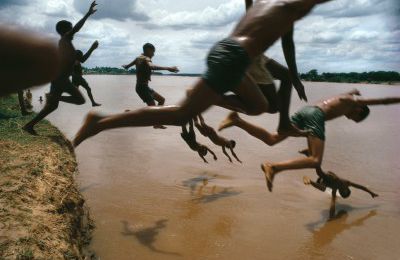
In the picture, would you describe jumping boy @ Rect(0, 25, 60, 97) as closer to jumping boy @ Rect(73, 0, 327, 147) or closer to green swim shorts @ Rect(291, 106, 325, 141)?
jumping boy @ Rect(73, 0, 327, 147)

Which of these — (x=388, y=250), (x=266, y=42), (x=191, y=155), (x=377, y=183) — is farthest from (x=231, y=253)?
(x=191, y=155)

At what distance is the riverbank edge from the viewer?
3.36 metres

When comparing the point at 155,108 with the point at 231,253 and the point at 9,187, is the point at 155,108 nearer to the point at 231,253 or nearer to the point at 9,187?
the point at 9,187

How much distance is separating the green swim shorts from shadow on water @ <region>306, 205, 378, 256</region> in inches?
48.3

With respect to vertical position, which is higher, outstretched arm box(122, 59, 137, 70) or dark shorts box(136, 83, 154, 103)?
outstretched arm box(122, 59, 137, 70)

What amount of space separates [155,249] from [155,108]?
2.17 meters

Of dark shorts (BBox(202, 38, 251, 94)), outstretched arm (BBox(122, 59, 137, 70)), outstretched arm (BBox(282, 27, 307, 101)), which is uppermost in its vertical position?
dark shorts (BBox(202, 38, 251, 94))

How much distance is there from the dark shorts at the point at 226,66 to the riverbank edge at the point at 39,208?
141cm

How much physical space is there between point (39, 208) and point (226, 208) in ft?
9.68

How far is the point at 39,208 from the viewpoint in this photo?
4.07 meters

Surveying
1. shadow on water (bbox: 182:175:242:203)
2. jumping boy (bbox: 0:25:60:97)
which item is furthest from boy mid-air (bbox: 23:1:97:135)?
jumping boy (bbox: 0:25:60:97)

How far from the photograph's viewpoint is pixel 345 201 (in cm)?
682

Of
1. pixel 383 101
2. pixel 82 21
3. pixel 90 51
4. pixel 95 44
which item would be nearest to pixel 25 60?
pixel 383 101

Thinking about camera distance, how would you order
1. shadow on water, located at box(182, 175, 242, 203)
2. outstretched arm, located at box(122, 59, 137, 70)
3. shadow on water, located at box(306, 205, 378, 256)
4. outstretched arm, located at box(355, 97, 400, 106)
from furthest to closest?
outstretched arm, located at box(122, 59, 137, 70), shadow on water, located at box(182, 175, 242, 203), outstretched arm, located at box(355, 97, 400, 106), shadow on water, located at box(306, 205, 378, 256)
